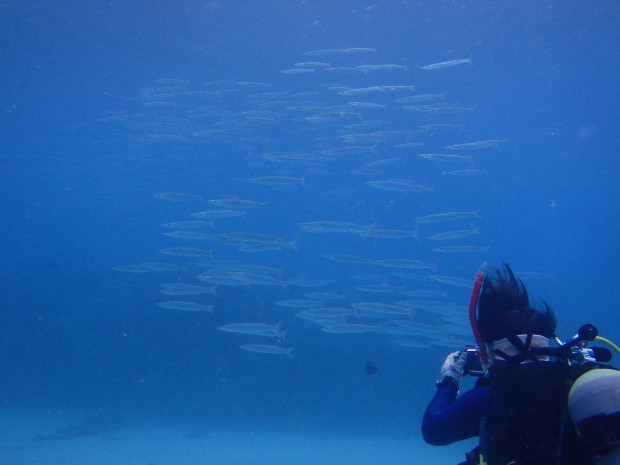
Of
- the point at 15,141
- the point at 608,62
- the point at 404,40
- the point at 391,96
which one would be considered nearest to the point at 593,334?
the point at 404,40

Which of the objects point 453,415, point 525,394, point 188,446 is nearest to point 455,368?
point 453,415

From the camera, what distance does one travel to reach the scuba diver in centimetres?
147

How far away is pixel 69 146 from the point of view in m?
39.3

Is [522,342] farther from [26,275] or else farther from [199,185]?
[199,185]

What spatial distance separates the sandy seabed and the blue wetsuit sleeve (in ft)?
28.4

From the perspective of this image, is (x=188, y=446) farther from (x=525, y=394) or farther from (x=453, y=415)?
(x=525, y=394)

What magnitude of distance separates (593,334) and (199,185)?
76.4m

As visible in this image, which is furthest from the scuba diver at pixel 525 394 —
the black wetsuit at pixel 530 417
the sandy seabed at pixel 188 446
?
the sandy seabed at pixel 188 446

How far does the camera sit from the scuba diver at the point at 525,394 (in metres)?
1.47

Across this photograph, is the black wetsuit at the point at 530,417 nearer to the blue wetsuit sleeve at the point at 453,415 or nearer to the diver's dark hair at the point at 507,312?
the blue wetsuit sleeve at the point at 453,415

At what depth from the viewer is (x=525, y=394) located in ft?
5.37

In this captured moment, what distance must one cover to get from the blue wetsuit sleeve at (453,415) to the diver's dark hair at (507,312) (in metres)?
0.25

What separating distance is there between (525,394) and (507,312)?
427 millimetres

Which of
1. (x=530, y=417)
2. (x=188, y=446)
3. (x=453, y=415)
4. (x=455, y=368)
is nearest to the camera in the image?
(x=530, y=417)
